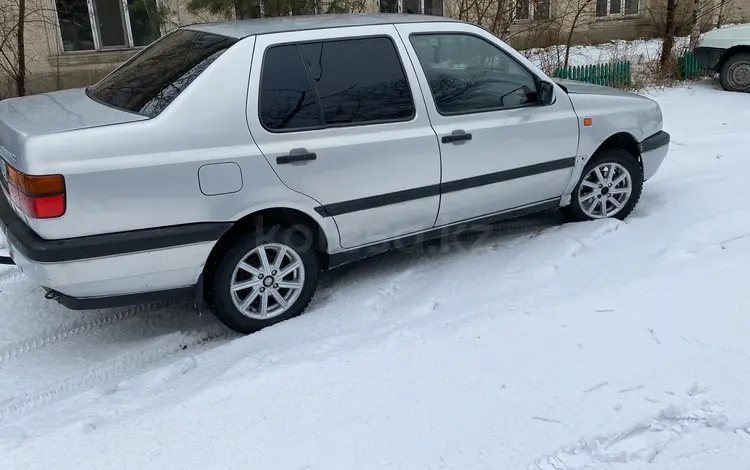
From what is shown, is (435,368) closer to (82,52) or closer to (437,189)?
(437,189)

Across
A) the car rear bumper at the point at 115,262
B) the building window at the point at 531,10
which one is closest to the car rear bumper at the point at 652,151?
the car rear bumper at the point at 115,262

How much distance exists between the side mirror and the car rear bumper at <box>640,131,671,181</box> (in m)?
1.04

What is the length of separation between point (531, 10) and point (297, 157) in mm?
10233

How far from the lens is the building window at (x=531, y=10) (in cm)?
1124

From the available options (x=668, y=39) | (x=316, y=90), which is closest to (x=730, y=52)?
(x=668, y=39)

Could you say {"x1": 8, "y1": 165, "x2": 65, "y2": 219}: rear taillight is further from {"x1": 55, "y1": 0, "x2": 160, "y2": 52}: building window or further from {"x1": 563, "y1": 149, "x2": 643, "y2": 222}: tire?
{"x1": 55, "y1": 0, "x2": 160, "y2": 52}: building window

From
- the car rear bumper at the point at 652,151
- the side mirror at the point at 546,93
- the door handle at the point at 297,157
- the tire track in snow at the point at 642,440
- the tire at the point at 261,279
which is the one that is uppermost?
the side mirror at the point at 546,93

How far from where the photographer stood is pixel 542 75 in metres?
4.85

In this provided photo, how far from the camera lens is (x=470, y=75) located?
4.55 meters

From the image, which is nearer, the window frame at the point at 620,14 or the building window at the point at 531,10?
the building window at the point at 531,10

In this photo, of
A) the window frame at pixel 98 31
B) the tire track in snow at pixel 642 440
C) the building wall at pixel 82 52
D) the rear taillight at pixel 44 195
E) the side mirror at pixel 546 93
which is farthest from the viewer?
the window frame at pixel 98 31

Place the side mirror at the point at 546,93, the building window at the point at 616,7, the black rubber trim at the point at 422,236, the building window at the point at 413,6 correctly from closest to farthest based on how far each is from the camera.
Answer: the black rubber trim at the point at 422,236
the side mirror at the point at 546,93
the building window at the point at 413,6
the building window at the point at 616,7

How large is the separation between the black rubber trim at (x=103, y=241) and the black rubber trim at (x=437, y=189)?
0.68 meters

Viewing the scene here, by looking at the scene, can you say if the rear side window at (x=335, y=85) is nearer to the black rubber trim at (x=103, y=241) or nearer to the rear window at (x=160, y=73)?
the rear window at (x=160, y=73)
